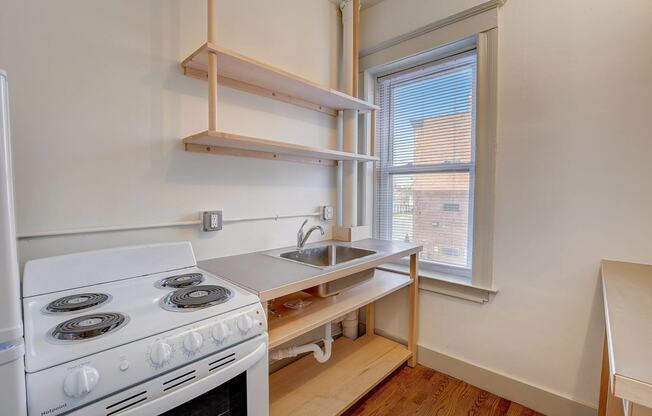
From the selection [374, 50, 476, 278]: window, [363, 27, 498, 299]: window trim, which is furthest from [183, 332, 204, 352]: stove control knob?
[374, 50, 476, 278]: window

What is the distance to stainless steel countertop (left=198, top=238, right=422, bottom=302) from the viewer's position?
3.94 feet

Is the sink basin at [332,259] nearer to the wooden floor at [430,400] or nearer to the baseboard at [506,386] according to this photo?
the wooden floor at [430,400]

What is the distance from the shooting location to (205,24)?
1567 mm

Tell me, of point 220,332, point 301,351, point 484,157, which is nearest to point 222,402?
point 220,332

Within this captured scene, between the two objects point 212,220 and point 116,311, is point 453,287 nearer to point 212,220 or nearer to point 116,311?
point 212,220

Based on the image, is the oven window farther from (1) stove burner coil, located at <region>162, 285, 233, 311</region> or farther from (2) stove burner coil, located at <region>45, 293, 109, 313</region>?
(2) stove burner coil, located at <region>45, 293, 109, 313</region>

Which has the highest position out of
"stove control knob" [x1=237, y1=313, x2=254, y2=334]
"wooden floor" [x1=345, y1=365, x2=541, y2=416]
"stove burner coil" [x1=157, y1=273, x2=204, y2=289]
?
Result: "stove burner coil" [x1=157, y1=273, x2=204, y2=289]

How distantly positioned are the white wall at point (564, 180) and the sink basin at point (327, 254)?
0.80 m

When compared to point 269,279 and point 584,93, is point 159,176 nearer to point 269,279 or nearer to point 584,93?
point 269,279

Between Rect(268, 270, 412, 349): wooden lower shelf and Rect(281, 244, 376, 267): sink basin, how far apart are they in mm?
218

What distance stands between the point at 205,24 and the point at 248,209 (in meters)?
1.00

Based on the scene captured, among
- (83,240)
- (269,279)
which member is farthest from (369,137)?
(83,240)

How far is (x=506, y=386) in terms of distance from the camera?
1.79 meters

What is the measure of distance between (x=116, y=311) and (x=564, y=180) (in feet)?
6.77
